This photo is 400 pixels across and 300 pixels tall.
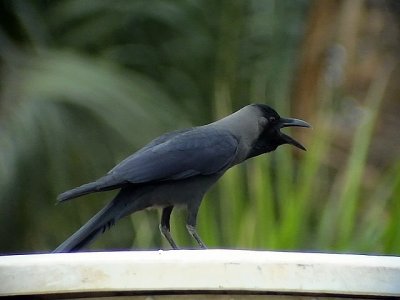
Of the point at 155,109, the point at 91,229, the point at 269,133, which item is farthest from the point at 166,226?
the point at 155,109

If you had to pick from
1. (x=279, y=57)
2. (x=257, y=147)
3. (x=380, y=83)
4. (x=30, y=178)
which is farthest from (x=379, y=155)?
(x=30, y=178)

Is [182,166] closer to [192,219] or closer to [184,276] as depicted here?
[192,219]

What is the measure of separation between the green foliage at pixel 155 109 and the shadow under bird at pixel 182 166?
175 mm

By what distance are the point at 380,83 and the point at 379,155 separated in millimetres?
347

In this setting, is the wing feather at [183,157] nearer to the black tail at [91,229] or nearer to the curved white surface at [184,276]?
the black tail at [91,229]

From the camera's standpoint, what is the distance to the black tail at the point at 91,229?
3762mm

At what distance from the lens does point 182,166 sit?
4.14 metres

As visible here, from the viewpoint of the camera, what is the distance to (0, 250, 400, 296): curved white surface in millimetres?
2516

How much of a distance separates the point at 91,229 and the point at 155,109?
194 centimetres

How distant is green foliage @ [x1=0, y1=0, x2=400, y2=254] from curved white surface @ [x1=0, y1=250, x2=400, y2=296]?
1650mm

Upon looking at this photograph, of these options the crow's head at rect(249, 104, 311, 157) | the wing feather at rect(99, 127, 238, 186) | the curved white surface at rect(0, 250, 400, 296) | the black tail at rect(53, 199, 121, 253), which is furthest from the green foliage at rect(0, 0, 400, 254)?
the curved white surface at rect(0, 250, 400, 296)

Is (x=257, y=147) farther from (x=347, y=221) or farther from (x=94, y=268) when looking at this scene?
(x=94, y=268)

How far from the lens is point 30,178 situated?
550 cm

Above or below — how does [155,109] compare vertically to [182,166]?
below
